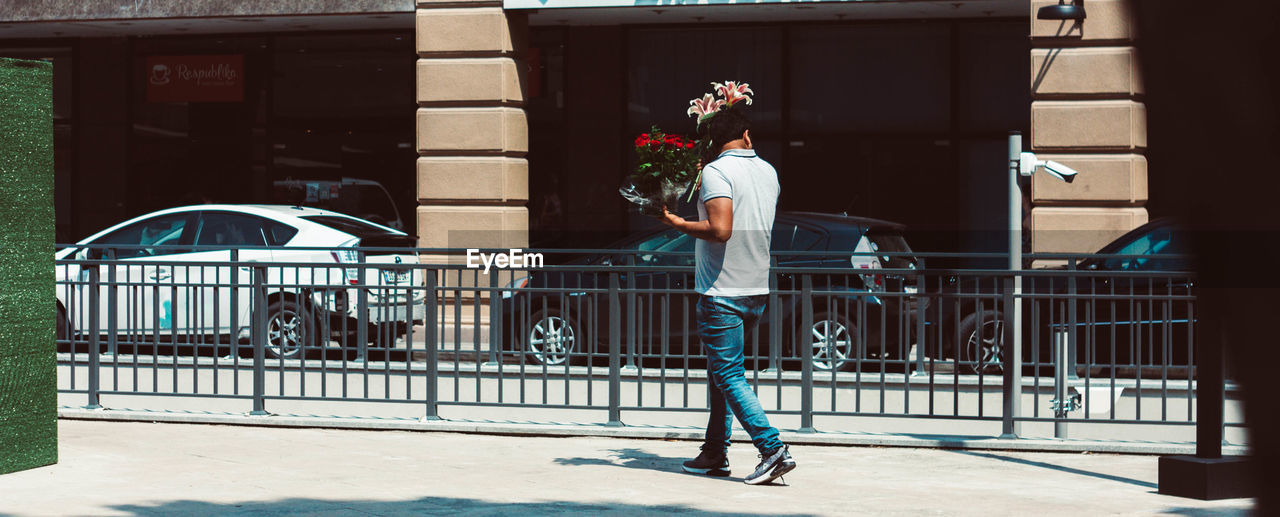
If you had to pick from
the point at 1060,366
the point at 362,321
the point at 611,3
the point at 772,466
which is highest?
the point at 611,3

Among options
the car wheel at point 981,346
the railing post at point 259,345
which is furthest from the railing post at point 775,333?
the railing post at point 259,345

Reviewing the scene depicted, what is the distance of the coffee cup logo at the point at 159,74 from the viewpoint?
67.8 ft

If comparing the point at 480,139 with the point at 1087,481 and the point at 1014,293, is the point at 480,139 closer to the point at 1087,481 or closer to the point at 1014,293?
the point at 1014,293

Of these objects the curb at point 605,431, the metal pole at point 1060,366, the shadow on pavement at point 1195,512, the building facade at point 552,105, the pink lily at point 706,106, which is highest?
the building facade at point 552,105

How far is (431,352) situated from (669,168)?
8.78ft

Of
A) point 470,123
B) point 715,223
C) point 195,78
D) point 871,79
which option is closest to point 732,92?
point 715,223

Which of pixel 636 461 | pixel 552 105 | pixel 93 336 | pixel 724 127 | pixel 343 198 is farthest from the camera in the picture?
pixel 343 198

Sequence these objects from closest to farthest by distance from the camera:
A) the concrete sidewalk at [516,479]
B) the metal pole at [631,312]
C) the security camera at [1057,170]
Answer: the concrete sidewalk at [516,479]
the metal pole at [631,312]
the security camera at [1057,170]

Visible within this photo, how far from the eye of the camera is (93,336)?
960 centimetres

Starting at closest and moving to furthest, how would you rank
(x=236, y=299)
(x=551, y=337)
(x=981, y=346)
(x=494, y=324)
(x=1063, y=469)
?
(x=1063, y=469), (x=981, y=346), (x=551, y=337), (x=494, y=324), (x=236, y=299)

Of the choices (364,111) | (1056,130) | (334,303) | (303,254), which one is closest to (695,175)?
(334,303)

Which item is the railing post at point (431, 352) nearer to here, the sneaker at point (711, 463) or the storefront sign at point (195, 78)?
the sneaker at point (711, 463)

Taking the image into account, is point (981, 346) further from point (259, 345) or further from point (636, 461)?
point (259, 345)

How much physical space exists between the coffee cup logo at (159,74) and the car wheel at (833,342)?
1429 centimetres
